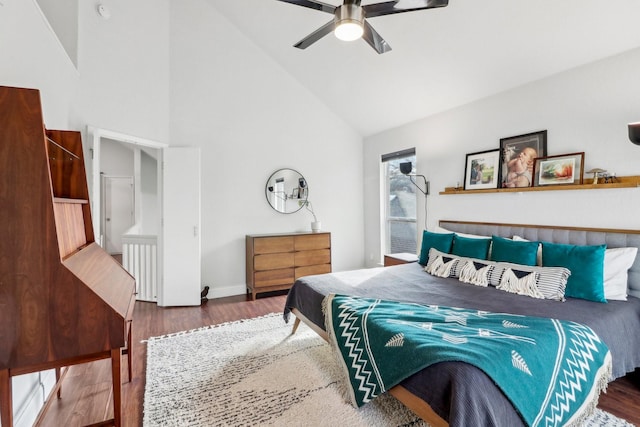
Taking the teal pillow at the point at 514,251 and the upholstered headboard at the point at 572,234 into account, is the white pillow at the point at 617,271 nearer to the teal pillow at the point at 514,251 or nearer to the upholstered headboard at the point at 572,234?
the upholstered headboard at the point at 572,234

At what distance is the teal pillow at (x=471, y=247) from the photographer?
3041mm

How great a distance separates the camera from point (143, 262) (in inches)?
166

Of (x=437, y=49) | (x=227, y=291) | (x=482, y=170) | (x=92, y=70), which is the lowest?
(x=227, y=291)

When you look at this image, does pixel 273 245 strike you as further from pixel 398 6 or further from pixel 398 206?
pixel 398 6

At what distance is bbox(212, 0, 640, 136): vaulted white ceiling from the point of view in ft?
8.04

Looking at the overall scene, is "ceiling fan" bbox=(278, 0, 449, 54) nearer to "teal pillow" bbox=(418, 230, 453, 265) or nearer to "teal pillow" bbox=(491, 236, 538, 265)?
"teal pillow" bbox=(491, 236, 538, 265)

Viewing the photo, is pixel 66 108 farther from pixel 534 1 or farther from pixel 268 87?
pixel 534 1

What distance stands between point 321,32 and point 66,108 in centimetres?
226

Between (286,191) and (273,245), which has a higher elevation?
(286,191)

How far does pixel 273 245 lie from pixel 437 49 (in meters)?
3.05

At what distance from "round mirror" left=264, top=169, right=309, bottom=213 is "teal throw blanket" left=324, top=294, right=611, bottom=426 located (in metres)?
2.99

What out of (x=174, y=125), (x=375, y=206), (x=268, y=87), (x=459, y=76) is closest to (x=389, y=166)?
(x=375, y=206)

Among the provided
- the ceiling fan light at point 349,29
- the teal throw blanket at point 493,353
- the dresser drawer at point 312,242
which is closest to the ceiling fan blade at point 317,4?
the ceiling fan light at point 349,29

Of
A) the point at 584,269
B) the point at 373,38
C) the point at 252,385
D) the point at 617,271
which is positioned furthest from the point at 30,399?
the point at 617,271
